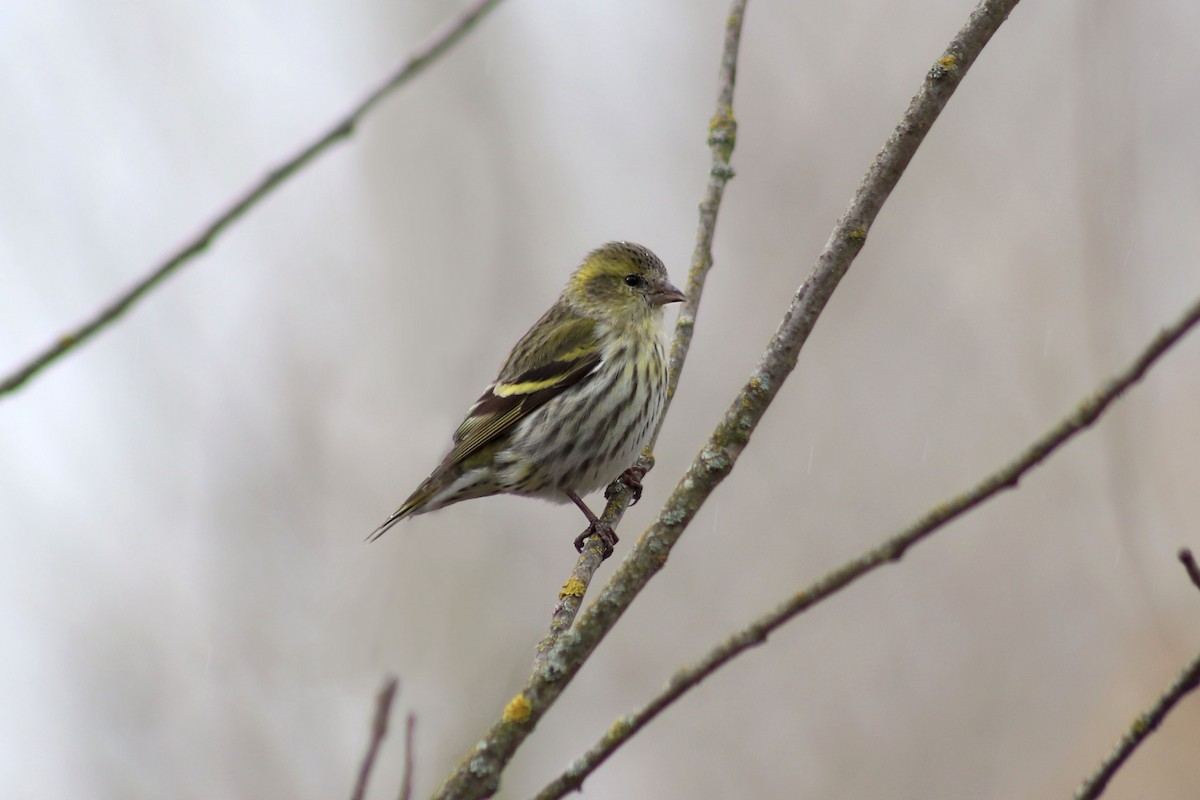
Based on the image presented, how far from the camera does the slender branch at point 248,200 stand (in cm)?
163

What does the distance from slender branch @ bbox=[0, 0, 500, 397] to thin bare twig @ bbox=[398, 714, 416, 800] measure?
2.36 feet

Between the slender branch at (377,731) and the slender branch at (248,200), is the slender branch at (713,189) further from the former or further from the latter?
the slender branch at (377,731)

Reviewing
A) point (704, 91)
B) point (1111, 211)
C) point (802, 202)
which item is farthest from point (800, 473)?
point (704, 91)

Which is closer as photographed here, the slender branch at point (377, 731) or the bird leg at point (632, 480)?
the slender branch at point (377, 731)

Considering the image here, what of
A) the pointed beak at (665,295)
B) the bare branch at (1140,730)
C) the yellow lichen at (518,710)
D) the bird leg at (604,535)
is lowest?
the bare branch at (1140,730)

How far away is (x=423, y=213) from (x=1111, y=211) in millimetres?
5684

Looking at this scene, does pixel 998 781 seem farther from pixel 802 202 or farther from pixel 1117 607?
pixel 802 202

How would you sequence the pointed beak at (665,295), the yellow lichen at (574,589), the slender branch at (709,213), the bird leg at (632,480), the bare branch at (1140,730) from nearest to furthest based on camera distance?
1. the bare branch at (1140,730)
2. the yellow lichen at (574,589)
3. the slender branch at (709,213)
4. the bird leg at (632,480)
5. the pointed beak at (665,295)

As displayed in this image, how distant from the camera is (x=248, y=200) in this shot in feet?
5.40

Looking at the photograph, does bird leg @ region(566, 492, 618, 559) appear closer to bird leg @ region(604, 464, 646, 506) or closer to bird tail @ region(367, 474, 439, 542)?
bird leg @ region(604, 464, 646, 506)

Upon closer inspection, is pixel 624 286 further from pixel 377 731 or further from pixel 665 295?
pixel 377 731

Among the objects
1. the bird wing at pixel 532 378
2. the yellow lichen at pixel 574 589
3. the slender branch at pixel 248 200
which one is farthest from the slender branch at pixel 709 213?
the slender branch at pixel 248 200

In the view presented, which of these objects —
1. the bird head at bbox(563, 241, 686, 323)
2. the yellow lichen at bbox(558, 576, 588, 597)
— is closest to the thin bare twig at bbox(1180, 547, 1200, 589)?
the yellow lichen at bbox(558, 576, 588, 597)

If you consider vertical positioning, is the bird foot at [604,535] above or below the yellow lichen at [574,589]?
above
